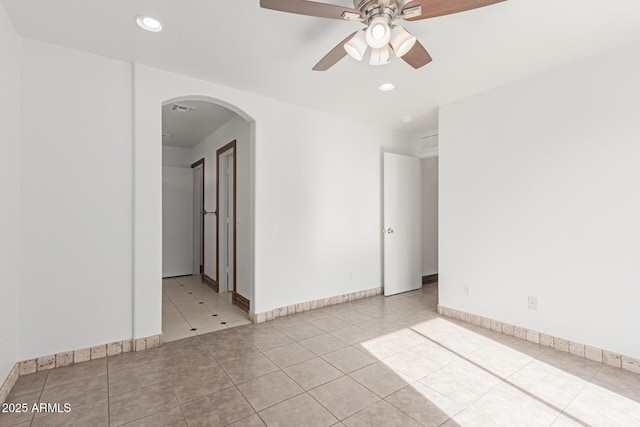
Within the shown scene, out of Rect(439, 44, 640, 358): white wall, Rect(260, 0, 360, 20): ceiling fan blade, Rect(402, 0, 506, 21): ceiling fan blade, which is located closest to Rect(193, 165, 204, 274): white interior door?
Rect(439, 44, 640, 358): white wall

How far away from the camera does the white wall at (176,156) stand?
5879mm

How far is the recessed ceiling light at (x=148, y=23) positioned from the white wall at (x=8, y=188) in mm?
786

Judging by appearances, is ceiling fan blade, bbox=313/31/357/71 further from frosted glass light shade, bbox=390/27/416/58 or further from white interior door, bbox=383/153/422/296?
white interior door, bbox=383/153/422/296

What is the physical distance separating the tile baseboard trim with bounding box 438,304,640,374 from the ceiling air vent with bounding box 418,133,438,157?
7.84 feet

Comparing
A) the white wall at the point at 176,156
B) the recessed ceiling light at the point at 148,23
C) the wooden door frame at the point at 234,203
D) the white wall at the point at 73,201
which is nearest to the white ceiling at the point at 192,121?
the white wall at the point at 176,156

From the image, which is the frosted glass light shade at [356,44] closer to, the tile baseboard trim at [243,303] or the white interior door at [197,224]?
the tile baseboard trim at [243,303]

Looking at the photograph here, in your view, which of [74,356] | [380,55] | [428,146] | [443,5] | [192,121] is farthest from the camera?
[428,146]

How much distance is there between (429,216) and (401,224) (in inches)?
49.4

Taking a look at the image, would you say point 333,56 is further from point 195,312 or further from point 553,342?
point 195,312

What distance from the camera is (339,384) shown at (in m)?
2.14

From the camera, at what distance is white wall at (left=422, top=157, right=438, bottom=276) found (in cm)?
547

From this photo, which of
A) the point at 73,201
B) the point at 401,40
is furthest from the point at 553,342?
the point at 73,201

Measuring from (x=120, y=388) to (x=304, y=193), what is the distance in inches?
98.7

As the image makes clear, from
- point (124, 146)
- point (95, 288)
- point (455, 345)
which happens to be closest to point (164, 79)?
point (124, 146)
